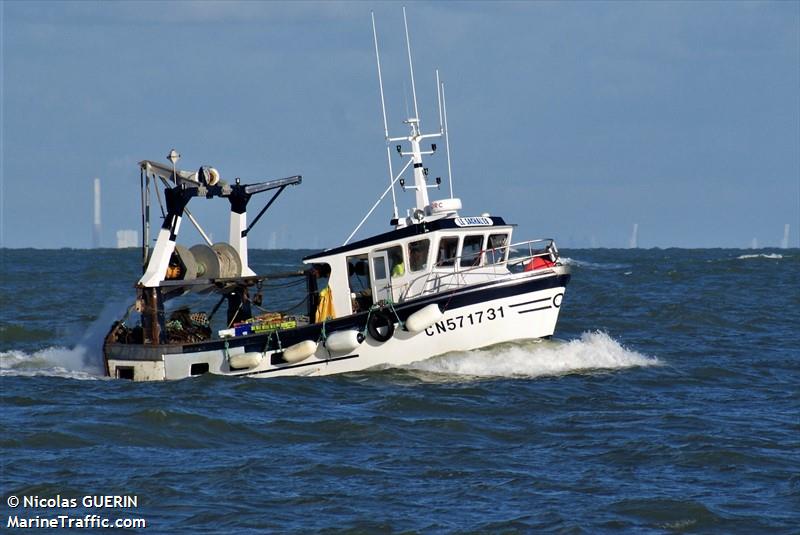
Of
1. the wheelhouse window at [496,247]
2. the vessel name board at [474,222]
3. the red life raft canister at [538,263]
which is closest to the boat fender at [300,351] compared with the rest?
the vessel name board at [474,222]

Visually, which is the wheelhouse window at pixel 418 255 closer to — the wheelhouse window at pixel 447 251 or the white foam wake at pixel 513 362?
the wheelhouse window at pixel 447 251

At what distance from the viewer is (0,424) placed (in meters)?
18.4

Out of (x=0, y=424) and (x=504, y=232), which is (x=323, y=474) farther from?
(x=504, y=232)

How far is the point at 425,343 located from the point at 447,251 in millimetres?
1858

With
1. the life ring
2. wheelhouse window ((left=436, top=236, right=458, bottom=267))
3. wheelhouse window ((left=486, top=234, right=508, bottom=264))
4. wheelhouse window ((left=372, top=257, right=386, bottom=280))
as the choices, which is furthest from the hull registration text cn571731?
wheelhouse window ((left=372, top=257, right=386, bottom=280))

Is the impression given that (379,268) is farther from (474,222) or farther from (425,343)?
(474,222)

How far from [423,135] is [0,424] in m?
10.3

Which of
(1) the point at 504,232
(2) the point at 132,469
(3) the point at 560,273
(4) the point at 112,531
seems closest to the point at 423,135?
(1) the point at 504,232

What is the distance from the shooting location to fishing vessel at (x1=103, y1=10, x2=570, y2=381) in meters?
23.1

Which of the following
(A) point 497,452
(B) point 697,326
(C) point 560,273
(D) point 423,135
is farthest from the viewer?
(B) point 697,326

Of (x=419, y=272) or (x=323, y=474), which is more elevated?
(x=419, y=272)

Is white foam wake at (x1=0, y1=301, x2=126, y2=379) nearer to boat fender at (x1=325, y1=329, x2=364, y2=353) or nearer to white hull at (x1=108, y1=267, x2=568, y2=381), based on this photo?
white hull at (x1=108, y1=267, x2=568, y2=381)

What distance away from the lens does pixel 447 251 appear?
23.8m

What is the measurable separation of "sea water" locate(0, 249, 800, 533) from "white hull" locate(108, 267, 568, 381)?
287 mm
